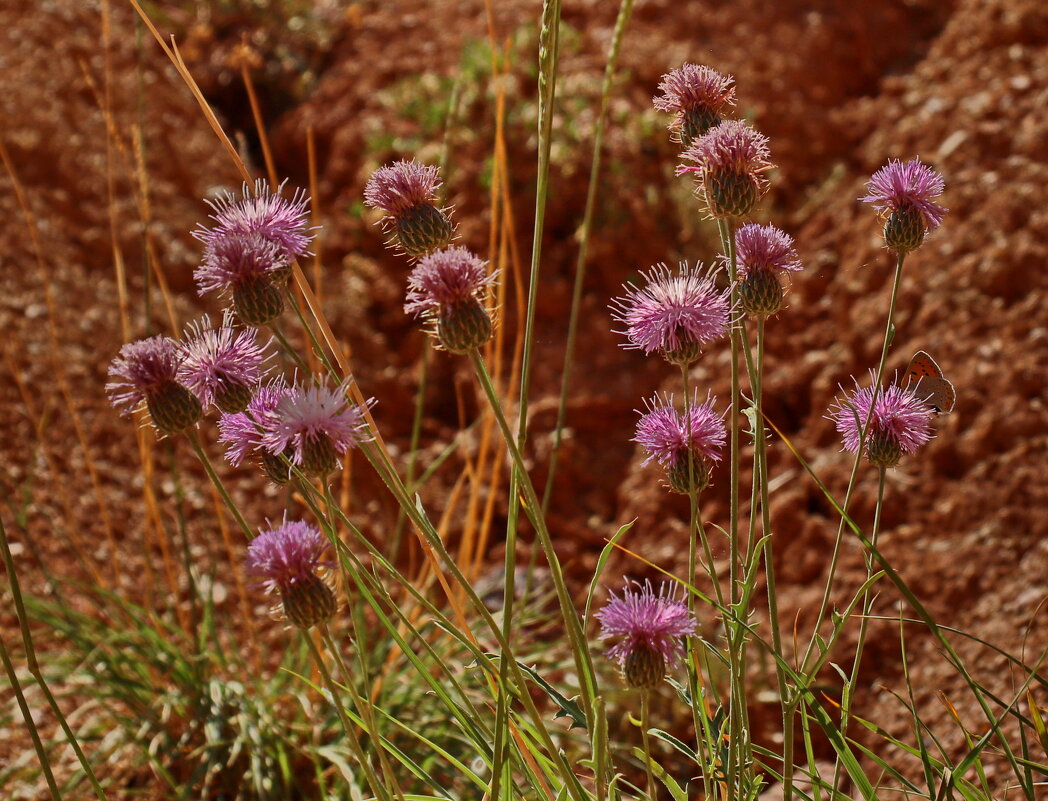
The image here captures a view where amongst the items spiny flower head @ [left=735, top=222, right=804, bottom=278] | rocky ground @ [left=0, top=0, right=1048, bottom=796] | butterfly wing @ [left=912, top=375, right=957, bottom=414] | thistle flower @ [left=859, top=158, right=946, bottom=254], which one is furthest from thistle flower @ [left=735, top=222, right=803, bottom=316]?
rocky ground @ [left=0, top=0, right=1048, bottom=796]

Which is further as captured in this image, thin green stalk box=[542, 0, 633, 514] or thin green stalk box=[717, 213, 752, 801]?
thin green stalk box=[542, 0, 633, 514]

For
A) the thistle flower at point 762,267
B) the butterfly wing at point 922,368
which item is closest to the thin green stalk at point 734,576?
the thistle flower at point 762,267

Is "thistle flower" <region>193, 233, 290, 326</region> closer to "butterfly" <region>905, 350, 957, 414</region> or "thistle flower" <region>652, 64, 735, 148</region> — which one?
"thistle flower" <region>652, 64, 735, 148</region>

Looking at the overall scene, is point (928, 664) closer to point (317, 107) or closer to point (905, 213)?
point (905, 213)

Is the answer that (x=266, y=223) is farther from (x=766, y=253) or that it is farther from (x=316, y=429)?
(x=766, y=253)

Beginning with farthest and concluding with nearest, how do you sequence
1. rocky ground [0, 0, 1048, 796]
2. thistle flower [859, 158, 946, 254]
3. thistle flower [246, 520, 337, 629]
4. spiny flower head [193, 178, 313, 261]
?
rocky ground [0, 0, 1048, 796]
thistle flower [859, 158, 946, 254]
spiny flower head [193, 178, 313, 261]
thistle flower [246, 520, 337, 629]

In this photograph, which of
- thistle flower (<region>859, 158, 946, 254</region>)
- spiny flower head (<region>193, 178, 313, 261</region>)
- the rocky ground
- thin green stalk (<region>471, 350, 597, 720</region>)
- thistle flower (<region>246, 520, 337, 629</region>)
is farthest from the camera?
the rocky ground
